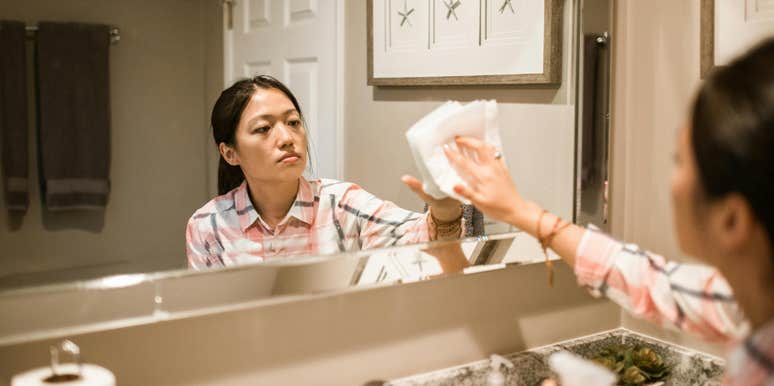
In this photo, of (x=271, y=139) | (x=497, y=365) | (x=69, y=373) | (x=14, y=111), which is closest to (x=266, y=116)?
(x=271, y=139)

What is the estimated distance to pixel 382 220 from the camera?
1.26 metres

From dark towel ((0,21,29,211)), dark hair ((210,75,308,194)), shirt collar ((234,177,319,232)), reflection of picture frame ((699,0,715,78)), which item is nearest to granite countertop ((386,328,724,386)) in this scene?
shirt collar ((234,177,319,232))

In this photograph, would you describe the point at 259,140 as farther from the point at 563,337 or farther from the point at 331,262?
the point at 563,337

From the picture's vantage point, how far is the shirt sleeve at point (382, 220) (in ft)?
4.11

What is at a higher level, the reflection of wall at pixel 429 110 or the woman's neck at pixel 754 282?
the reflection of wall at pixel 429 110

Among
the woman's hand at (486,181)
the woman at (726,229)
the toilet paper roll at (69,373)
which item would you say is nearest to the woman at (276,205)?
the woman's hand at (486,181)

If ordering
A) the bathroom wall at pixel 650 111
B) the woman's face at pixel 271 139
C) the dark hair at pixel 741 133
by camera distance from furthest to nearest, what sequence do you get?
the bathroom wall at pixel 650 111
the woman's face at pixel 271 139
the dark hair at pixel 741 133

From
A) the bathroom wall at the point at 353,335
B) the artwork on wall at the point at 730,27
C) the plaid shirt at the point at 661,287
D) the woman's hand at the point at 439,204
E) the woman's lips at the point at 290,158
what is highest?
the artwork on wall at the point at 730,27

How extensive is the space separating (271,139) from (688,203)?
63 centimetres

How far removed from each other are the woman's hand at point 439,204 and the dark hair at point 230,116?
0.26 m

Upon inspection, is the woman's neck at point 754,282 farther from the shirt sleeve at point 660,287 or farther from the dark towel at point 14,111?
the dark towel at point 14,111

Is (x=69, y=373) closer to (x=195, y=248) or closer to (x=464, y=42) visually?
(x=195, y=248)

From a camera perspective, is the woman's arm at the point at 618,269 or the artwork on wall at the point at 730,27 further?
the artwork on wall at the point at 730,27

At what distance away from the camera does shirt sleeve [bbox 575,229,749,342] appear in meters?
0.97
